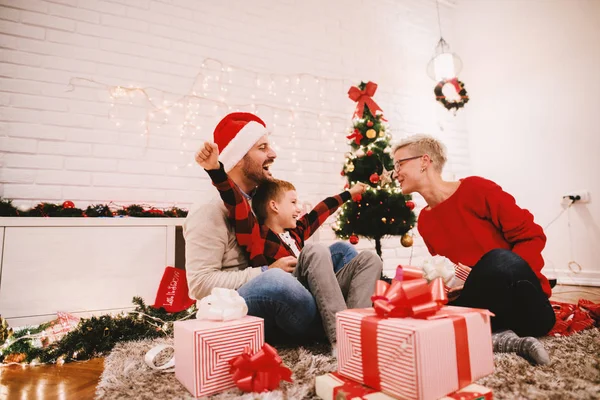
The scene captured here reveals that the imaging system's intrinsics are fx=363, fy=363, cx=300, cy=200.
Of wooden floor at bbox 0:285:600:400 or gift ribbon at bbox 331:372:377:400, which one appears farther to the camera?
wooden floor at bbox 0:285:600:400

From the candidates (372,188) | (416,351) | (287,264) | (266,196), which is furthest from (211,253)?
(372,188)

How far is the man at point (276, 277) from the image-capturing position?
3.77 feet

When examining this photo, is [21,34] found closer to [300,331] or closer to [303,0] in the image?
[303,0]

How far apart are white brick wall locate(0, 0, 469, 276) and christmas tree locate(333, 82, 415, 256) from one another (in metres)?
0.53

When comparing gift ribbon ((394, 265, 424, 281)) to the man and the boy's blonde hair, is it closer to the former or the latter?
the man

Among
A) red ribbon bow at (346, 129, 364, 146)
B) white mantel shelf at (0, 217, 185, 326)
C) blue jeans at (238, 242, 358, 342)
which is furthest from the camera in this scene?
red ribbon bow at (346, 129, 364, 146)

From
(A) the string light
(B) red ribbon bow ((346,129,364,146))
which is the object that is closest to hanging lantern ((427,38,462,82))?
(A) the string light

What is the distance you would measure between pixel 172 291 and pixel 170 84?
181 cm

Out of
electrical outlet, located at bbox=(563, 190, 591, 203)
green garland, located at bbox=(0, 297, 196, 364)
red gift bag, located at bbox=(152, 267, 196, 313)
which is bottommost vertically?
green garland, located at bbox=(0, 297, 196, 364)

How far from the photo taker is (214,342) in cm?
92

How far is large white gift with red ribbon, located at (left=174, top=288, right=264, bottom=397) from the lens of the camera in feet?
2.98

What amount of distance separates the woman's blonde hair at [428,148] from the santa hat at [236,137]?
69 cm

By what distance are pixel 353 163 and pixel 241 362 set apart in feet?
6.90

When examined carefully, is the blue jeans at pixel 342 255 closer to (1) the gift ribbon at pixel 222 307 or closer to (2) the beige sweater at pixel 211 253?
(2) the beige sweater at pixel 211 253
